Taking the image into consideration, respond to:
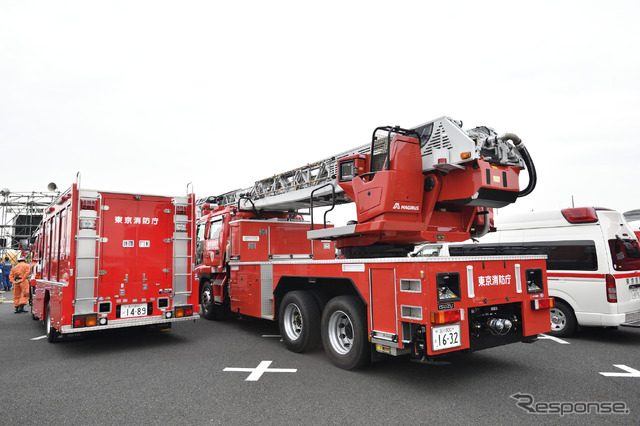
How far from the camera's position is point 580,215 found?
727cm

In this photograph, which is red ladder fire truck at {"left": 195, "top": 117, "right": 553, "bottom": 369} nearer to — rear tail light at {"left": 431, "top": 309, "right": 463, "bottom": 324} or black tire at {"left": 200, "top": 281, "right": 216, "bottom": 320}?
rear tail light at {"left": 431, "top": 309, "right": 463, "bottom": 324}

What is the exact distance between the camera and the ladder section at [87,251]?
6629mm

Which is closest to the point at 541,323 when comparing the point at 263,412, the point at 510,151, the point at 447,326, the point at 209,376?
the point at 447,326

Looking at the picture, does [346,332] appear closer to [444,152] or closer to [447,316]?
[447,316]

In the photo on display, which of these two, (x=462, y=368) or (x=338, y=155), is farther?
(x=338, y=155)

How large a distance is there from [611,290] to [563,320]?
1009 mm

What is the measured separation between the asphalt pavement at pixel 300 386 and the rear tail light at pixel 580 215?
2.08 meters

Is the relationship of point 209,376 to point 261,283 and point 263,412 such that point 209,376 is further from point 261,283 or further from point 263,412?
point 261,283

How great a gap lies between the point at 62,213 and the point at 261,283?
150 inches

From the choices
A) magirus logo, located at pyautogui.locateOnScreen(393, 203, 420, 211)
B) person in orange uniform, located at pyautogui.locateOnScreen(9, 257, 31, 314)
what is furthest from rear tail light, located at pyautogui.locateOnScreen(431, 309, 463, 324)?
person in orange uniform, located at pyautogui.locateOnScreen(9, 257, 31, 314)

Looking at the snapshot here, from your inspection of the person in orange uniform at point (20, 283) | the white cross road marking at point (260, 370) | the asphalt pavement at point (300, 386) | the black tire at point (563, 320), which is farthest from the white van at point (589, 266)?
the person in orange uniform at point (20, 283)

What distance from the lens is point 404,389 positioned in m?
4.67

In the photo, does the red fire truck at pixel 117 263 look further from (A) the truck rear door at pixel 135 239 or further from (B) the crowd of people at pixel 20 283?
(B) the crowd of people at pixel 20 283

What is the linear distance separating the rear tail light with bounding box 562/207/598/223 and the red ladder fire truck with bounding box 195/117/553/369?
7.19 ft
